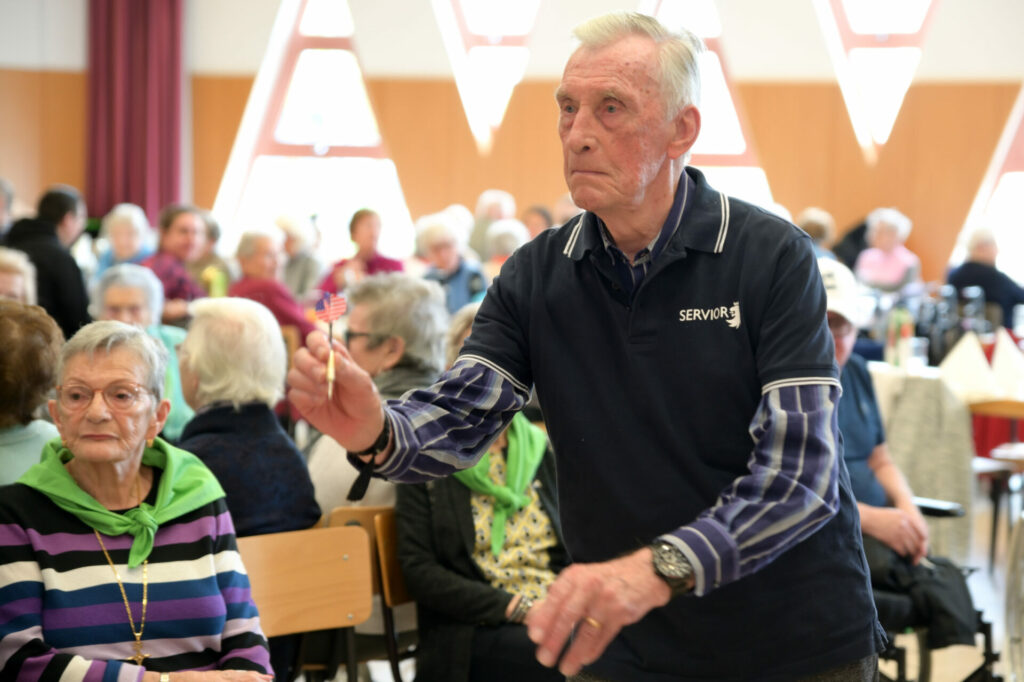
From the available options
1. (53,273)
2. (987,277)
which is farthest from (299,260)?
(987,277)

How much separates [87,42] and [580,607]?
1182 cm

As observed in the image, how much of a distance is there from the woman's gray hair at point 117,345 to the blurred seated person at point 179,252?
11.5ft

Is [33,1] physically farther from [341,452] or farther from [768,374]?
[768,374]

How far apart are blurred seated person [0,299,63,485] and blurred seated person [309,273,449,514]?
0.82 m

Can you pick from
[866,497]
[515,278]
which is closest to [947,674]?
[866,497]

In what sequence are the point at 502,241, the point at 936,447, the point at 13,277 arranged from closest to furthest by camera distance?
the point at 13,277, the point at 936,447, the point at 502,241

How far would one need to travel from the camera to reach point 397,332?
11.2ft

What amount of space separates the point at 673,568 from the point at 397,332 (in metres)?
2.27

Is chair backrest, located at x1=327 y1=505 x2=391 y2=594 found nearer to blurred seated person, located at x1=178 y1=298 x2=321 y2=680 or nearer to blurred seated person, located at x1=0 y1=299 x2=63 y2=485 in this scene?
blurred seated person, located at x1=178 y1=298 x2=321 y2=680

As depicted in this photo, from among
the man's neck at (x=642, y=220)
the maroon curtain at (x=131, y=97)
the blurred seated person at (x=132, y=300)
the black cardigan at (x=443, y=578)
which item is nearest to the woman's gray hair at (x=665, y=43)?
the man's neck at (x=642, y=220)

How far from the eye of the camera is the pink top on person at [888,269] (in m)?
10.1

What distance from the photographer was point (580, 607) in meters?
1.19

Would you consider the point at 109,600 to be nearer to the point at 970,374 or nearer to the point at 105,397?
the point at 105,397

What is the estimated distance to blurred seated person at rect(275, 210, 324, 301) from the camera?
848cm
